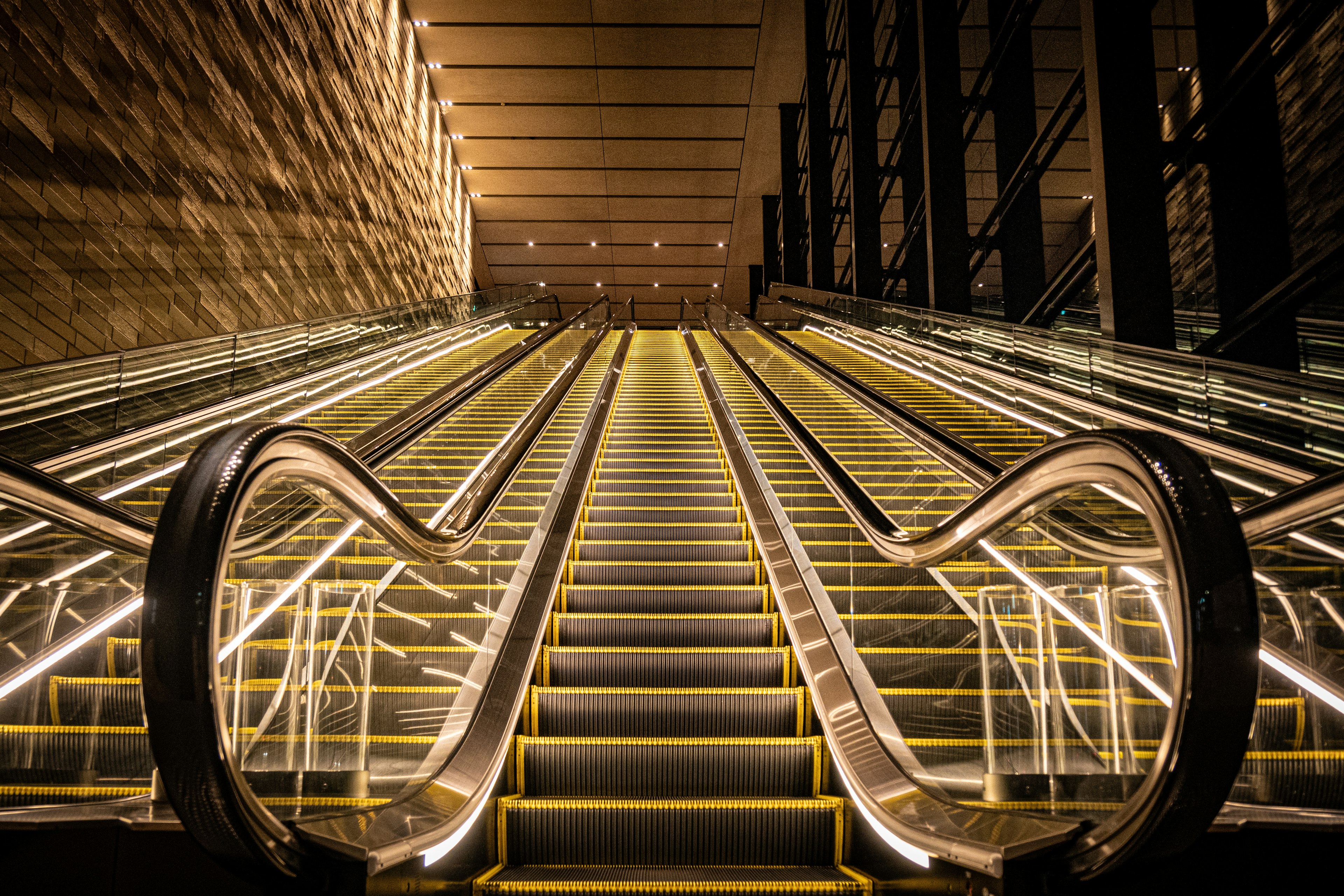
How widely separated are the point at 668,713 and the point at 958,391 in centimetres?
451

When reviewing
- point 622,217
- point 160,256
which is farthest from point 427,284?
point 160,256

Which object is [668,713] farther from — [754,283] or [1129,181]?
[754,283]

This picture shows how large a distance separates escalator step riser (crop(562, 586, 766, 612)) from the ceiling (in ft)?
40.9

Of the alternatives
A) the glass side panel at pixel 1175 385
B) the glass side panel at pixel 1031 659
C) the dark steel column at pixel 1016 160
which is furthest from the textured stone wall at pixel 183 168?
the dark steel column at pixel 1016 160

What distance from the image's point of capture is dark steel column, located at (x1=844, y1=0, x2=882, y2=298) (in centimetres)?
1314

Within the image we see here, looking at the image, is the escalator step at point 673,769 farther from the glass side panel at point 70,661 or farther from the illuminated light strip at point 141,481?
the illuminated light strip at point 141,481

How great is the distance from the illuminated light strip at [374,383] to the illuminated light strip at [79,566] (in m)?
0.69

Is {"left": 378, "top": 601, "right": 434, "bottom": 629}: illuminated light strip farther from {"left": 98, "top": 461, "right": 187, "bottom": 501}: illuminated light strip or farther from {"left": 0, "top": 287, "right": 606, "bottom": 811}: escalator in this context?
{"left": 98, "top": 461, "right": 187, "bottom": 501}: illuminated light strip

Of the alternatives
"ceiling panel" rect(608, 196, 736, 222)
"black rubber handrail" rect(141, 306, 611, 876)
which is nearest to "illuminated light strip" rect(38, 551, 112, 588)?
"black rubber handrail" rect(141, 306, 611, 876)

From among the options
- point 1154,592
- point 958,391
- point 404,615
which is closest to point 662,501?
point 958,391

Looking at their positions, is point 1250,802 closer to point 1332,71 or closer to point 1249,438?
point 1249,438

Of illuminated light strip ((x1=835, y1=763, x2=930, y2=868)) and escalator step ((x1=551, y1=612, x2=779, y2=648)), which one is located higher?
escalator step ((x1=551, y1=612, x2=779, y2=648))

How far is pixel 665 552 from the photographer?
4.93m

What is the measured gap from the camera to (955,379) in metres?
6.83
